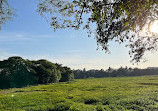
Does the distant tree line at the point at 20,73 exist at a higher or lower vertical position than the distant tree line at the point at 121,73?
higher

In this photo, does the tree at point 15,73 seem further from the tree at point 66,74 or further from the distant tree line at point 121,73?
the distant tree line at point 121,73

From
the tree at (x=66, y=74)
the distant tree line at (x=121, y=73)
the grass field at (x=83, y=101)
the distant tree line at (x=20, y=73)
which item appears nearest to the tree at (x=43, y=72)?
the distant tree line at (x=20, y=73)

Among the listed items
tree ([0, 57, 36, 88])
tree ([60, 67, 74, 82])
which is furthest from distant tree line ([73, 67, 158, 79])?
tree ([0, 57, 36, 88])

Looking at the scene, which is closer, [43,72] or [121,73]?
[43,72]

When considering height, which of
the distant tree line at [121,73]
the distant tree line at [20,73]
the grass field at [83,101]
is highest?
the distant tree line at [20,73]

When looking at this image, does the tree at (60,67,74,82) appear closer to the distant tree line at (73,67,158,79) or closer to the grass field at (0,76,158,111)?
the grass field at (0,76,158,111)

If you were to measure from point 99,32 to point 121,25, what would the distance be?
4.58 feet

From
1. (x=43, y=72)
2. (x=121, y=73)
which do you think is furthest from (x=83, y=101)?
A: (x=121, y=73)

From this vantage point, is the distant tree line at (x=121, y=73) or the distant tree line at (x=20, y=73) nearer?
the distant tree line at (x=20, y=73)

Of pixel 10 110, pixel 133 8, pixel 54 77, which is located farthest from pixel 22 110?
pixel 54 77

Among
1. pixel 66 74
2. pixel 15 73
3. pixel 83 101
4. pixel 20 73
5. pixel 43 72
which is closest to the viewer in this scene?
pixel 83 101

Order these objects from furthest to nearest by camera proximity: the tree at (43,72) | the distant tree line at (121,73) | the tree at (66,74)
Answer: the distant tree line at (121,73)
the tree at (66,74)
the tree at (43,72)

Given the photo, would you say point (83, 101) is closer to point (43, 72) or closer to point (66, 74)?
point (43, 72)

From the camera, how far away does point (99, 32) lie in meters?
8.58
